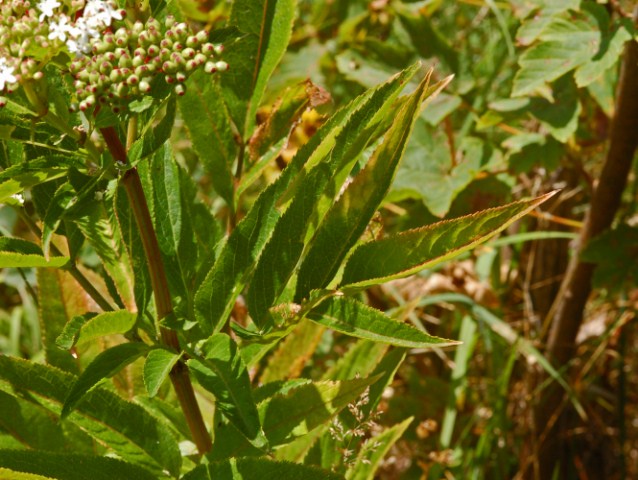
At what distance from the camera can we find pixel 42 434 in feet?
3.74

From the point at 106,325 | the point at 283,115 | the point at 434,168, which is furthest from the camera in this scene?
the point at 434,168

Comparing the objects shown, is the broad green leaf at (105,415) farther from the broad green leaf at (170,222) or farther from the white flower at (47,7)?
the white flower at (47,7)

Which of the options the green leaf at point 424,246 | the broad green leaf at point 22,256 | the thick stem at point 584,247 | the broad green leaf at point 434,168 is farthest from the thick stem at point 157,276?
the thick stem at point 584,247

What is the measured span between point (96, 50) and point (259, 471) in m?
0.48

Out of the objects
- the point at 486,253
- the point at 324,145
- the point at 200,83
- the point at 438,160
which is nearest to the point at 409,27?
the point at 438,160

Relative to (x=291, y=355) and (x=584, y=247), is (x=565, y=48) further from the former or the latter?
(x=291, y=355)

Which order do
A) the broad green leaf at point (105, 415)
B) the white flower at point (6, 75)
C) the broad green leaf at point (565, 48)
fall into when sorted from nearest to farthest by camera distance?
the white flower at point (6, 75), the broad green leaf at point (105, 415), the broad green leaf at point (565, 48)

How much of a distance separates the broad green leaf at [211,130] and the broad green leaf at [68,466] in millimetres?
386

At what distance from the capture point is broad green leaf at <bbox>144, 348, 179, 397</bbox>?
32.7 inches

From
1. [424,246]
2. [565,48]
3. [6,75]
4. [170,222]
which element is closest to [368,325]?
[424,246]

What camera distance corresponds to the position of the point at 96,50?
79 centimetres

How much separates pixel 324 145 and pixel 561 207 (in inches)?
57.6

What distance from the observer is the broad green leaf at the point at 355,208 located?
873 mm

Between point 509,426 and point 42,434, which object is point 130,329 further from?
point 509,426
